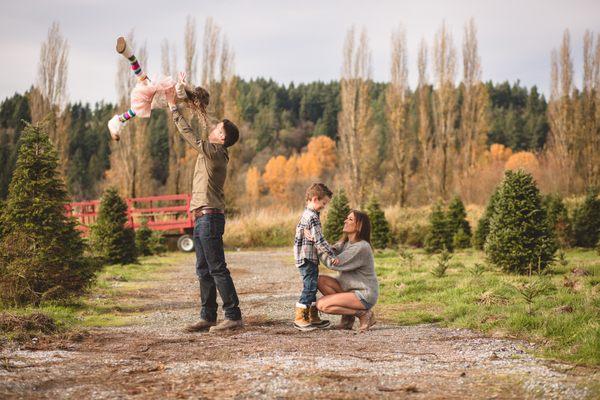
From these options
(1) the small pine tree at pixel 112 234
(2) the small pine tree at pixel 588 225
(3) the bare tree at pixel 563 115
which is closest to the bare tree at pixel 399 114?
(3) the bare tree at pixel 563 115

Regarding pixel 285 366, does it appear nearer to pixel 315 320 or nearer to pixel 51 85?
pixel 315 320

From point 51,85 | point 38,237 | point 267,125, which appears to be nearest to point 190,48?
point 51,85

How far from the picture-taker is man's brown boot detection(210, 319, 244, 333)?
5.73 meters

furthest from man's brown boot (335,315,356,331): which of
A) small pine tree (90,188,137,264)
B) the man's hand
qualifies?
small pine tree (90,188,137,264)

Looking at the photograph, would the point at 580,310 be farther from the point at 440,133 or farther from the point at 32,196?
the point at 440,133

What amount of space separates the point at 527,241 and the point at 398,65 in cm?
2334

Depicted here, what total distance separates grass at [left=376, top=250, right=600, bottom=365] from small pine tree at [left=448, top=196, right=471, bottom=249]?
616 centimetres

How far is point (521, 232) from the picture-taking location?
991cm

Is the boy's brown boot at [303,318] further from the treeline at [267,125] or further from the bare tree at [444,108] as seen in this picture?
the treeline at [267,125]

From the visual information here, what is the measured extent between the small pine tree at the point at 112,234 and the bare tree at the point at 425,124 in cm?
2017

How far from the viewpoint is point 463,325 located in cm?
601

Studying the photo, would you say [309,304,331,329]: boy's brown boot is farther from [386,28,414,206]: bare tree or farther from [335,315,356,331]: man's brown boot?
[386,28,414,206]: bare tree

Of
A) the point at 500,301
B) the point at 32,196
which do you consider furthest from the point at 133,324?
the point at 500,301

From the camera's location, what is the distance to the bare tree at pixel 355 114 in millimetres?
29281
